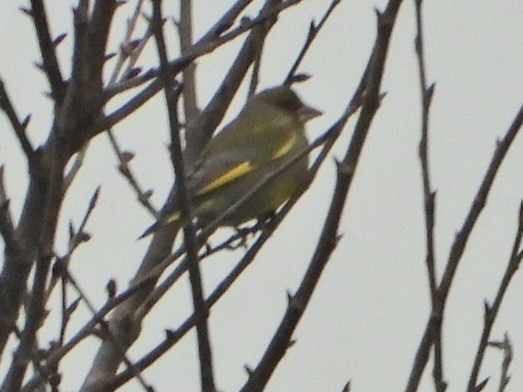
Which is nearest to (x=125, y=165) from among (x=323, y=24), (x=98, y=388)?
(x=323, y=24)

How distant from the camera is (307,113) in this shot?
5.90 meters

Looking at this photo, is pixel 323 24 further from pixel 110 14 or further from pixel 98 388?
pixel 98 388

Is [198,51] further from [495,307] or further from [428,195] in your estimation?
[495,307]

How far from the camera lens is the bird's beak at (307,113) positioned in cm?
586

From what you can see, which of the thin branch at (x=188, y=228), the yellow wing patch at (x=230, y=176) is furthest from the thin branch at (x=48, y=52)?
the yellow wing patch at (x=230, y=176)

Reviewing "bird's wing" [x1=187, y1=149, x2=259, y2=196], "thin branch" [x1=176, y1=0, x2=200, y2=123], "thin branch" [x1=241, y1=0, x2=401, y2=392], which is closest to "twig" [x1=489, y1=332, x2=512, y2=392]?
"thin branch" [x1=241, y1=0, x2=401, y2=392]

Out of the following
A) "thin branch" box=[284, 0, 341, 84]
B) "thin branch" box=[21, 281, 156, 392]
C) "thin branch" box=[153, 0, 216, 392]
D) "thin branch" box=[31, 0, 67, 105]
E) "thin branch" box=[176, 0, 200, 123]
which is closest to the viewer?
"thin branch" box=[153, 0, 216, 392]

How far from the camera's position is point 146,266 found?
10.6 ft

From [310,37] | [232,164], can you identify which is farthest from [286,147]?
[310,37]

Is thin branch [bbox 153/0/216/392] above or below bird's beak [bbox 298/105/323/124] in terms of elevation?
below

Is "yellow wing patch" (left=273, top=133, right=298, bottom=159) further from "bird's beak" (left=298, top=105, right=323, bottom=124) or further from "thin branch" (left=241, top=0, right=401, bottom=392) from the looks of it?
"thin branch" (left=241, top=0, right=401, bottom=392)

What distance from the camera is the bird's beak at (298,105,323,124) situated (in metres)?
5.86

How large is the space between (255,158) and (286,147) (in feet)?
0.66

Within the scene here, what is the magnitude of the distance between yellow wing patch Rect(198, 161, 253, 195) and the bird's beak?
2.09ft
